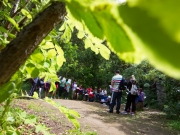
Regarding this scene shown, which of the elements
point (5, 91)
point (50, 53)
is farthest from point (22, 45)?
point (50, 53)

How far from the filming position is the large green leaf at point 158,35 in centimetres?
17

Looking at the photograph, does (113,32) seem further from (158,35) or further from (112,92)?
(112,92)

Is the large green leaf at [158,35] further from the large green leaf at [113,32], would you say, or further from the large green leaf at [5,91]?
the large green leaf at [5,91]

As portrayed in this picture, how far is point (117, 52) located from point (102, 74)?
2030 centimetres

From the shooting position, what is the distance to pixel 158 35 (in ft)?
0.58

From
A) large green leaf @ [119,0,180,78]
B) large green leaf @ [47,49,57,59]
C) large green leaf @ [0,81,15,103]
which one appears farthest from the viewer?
large green leaf @ [47,49,57,59]

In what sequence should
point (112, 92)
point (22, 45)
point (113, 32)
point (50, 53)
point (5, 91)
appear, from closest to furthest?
point (113, 32) → point (22, 45) → point (5, 91) → point (50, 53) → point (112, 92)

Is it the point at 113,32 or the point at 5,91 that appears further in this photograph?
the point at 5,91

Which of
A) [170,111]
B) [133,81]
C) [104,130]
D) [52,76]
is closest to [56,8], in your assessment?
[52,76]

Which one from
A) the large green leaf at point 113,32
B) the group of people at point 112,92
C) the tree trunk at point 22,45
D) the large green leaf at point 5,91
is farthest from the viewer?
the group of people at point 112,92

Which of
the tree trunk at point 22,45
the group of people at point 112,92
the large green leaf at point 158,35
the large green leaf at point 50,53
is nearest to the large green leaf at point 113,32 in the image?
the large green leaf at point 158,35

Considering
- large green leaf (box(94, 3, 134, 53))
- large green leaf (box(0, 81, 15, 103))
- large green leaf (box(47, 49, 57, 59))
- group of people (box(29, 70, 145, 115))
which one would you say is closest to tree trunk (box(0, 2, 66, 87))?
large green leaf (box(0, 81, 15, 103))

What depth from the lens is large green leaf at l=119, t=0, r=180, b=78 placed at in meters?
0.17

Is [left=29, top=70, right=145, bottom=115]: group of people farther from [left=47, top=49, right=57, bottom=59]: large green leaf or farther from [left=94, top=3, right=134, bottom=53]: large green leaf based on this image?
[left=94, top=3, right=134, bottom=53]: large green leaf
